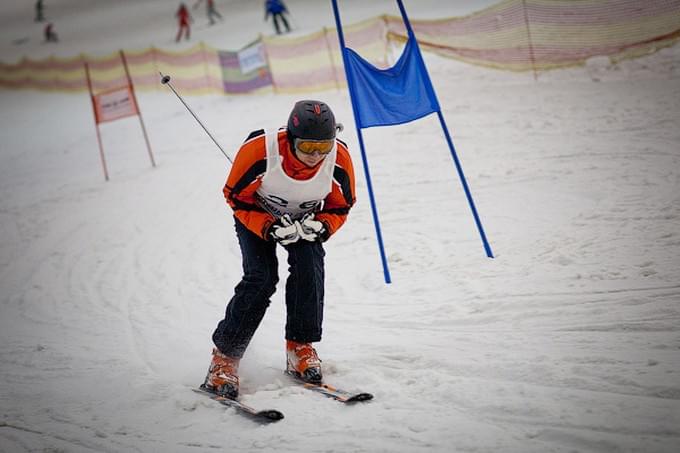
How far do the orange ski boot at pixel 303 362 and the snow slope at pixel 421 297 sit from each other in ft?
0.47

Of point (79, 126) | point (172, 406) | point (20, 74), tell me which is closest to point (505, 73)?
point (172, 406)

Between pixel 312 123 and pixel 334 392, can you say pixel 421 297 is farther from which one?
pixel 312 123

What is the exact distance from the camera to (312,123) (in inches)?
145

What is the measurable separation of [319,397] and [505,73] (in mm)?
11314

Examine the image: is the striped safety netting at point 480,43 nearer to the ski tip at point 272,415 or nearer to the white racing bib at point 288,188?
the white racing bib at point 288,188

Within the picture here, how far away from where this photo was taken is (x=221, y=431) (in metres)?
3.54

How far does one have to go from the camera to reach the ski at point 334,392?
3.70 meters

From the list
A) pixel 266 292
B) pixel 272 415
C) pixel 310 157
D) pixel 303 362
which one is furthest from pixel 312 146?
pixel 272 415

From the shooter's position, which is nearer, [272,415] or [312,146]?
[272,415]

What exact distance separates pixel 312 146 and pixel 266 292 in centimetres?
98

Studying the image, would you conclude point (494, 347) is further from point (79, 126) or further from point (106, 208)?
point (79, 126)

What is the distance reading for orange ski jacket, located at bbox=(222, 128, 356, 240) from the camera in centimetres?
387

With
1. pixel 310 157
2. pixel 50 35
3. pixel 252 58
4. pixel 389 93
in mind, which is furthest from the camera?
pixel 50 35

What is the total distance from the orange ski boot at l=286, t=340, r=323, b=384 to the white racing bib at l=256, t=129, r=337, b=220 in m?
0.87
